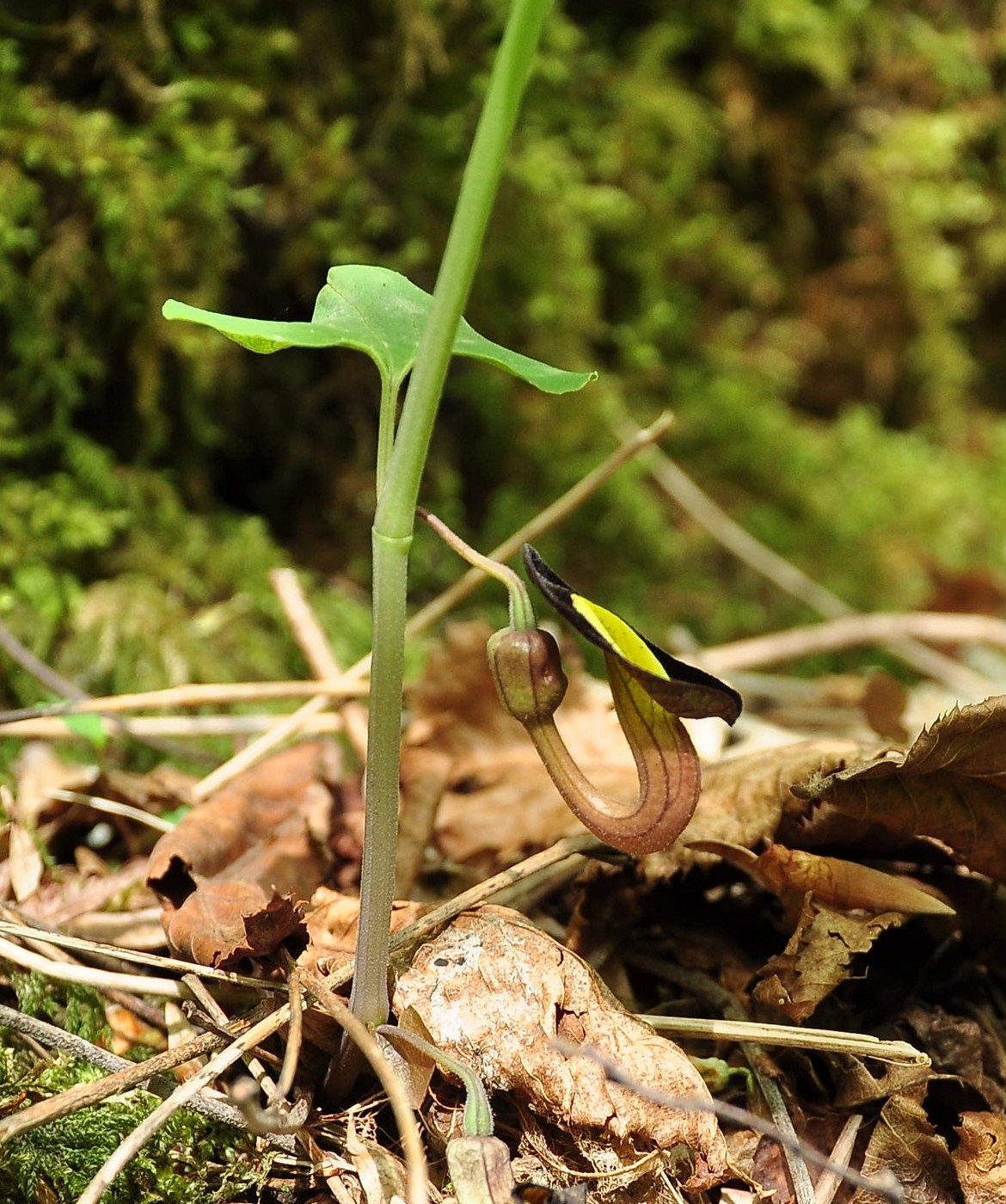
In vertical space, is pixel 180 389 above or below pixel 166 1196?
above

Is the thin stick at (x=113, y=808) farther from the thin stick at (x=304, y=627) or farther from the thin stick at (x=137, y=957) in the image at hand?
the thin stick at (x=304, y=627)

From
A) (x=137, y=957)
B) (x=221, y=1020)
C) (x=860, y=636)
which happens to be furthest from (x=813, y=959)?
(x=860, y=636)

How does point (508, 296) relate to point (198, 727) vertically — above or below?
above

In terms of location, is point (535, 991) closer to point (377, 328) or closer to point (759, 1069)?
point (759, 1069)

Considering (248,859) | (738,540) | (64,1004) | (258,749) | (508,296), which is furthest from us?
(738,540)

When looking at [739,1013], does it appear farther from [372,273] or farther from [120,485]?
[120,485]

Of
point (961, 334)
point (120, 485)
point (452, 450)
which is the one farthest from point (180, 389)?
point (961, 334)

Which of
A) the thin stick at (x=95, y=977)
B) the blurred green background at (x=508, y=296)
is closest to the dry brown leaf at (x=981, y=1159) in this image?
the thin stick at (x=95, y=977)
